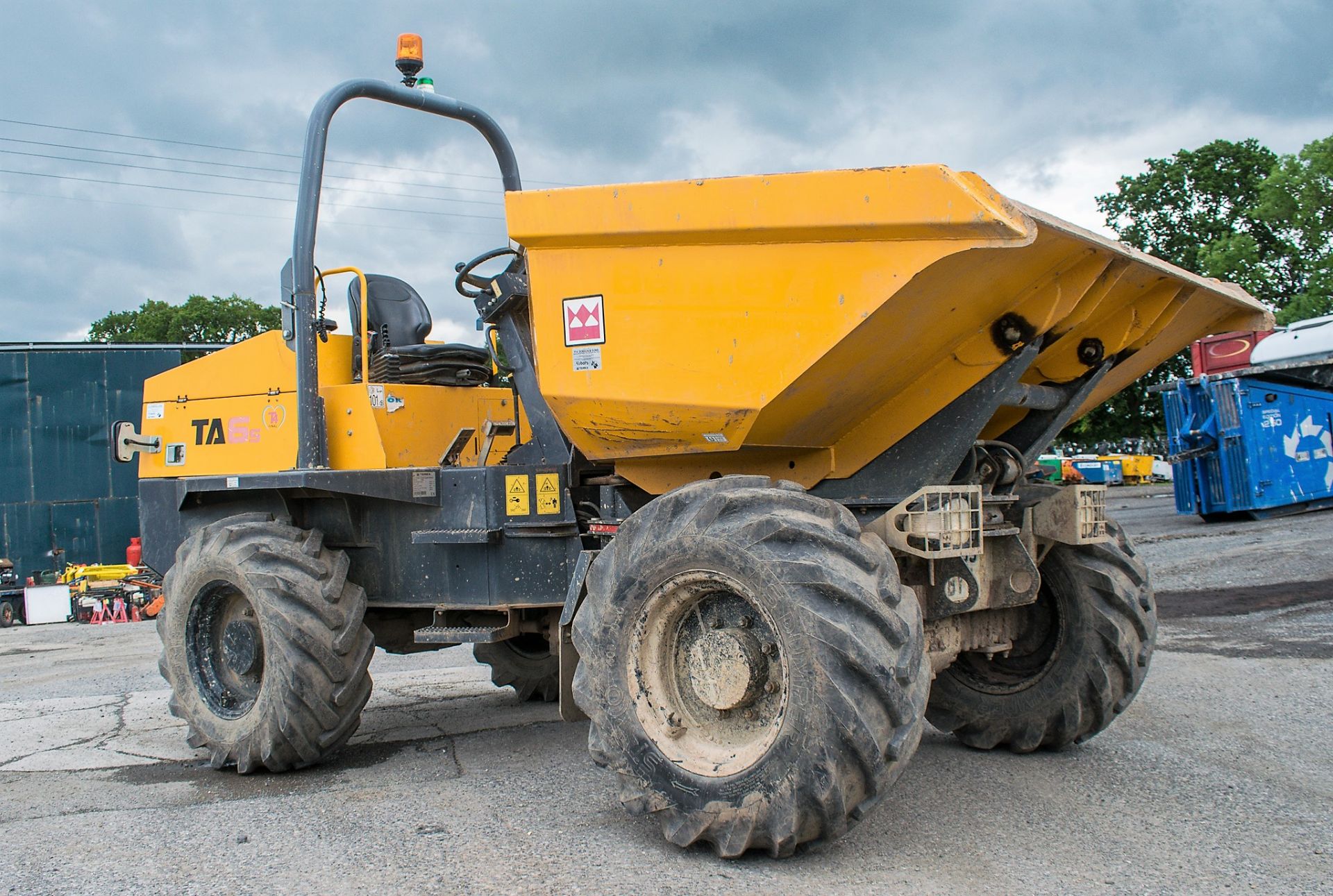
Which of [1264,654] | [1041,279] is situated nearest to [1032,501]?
[1041,279]

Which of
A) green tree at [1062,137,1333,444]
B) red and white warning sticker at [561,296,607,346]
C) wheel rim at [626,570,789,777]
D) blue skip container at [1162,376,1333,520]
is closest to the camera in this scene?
wheel rim at [626,570,789,777]

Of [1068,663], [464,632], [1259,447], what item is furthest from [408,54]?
[1259,447]

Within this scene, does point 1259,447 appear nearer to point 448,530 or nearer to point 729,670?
point 448,530

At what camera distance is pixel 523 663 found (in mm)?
6984

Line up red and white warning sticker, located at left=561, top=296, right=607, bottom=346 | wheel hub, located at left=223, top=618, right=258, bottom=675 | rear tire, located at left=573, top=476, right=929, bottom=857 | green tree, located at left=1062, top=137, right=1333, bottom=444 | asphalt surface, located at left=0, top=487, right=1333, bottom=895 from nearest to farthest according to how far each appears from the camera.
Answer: rear tire, located at left=573, top=476, right=929, bottom=857, asphalt surface, located at left=0, top=487, right=1333, bottom=895, red and white warning sticker, located at left=561, top=296, right=607, bottom=346, wheel hub, located at left=223, top=618, right=258, bottom=675, green tree, located at left=1062, top=137, right=1333, bottom=444

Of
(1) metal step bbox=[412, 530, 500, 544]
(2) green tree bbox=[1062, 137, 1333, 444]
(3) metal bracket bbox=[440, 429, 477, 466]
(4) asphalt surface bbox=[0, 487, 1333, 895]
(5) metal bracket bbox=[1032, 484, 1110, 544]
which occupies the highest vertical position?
(2) green tree bbox=[1062, 137, 1333, 444]

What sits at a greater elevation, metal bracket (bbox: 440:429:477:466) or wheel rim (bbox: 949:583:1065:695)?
metal bracket (bbox: 440:429:477:466)

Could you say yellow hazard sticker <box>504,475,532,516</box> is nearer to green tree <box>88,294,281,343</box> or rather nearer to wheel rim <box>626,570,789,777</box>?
wheel rim <box>626,570,789,777</box>

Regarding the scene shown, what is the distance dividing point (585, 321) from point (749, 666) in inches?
60.7

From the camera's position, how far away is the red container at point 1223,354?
16594 millimetres

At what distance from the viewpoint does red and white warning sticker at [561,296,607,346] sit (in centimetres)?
446

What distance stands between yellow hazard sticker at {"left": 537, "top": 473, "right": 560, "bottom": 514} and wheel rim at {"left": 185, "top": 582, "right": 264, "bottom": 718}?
5.41ft

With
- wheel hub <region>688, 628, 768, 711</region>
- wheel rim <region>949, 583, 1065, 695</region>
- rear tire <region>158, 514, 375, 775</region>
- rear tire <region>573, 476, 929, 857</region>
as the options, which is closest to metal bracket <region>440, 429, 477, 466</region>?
rear tire <region>158, 514, 375, 775</region>

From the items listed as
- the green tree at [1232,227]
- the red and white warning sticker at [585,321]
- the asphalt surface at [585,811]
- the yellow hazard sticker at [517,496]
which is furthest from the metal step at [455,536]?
the green tree at [1232,227]
